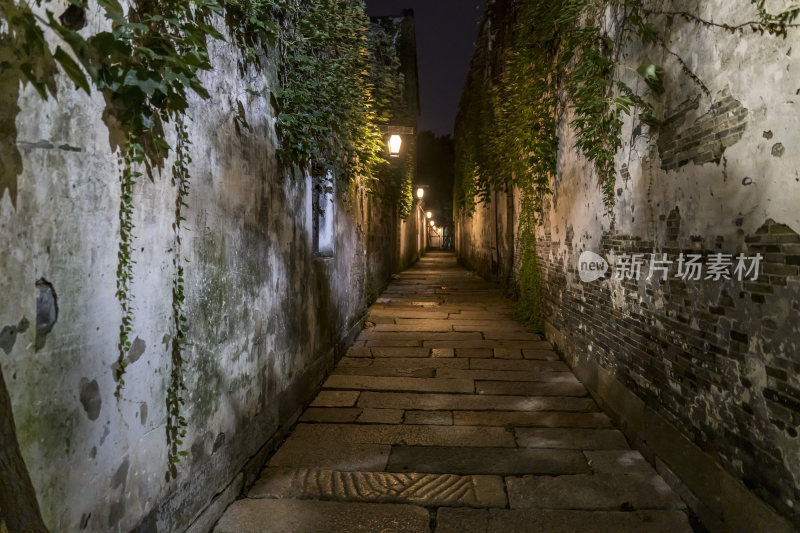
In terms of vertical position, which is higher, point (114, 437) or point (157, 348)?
point (157, 348)

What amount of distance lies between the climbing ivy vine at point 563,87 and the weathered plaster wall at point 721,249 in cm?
14

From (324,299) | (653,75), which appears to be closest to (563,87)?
(653,75)

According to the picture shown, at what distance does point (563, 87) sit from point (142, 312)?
6103 millimetres

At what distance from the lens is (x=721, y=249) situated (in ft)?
9.77

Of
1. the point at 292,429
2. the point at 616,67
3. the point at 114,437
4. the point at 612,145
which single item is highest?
the point at 616,67

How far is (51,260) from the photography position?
1817 millimetres

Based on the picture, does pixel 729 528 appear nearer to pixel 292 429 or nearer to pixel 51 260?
pixel 292 429

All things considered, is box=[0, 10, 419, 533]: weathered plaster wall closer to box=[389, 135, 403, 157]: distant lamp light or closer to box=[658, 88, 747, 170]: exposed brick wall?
box=[658, 88, 747, 170]: exposed brick wall

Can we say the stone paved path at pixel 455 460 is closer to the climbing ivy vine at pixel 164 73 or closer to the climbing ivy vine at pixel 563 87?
the climbing ivy vine at pixel 164 73

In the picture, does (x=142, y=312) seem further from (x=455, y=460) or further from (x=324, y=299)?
(x=324, y=299)

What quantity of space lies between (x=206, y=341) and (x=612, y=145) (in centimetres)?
400

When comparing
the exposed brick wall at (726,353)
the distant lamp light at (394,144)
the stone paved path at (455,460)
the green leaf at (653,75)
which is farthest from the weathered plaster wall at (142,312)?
the distant lamp light at (394,144)

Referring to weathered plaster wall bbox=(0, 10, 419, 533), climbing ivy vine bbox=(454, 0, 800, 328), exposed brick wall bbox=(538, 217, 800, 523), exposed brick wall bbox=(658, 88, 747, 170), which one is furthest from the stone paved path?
exposed brick wall bbox=(658, 88, 747, 170)

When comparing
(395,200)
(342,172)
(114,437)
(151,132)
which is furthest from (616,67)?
(395,200)
